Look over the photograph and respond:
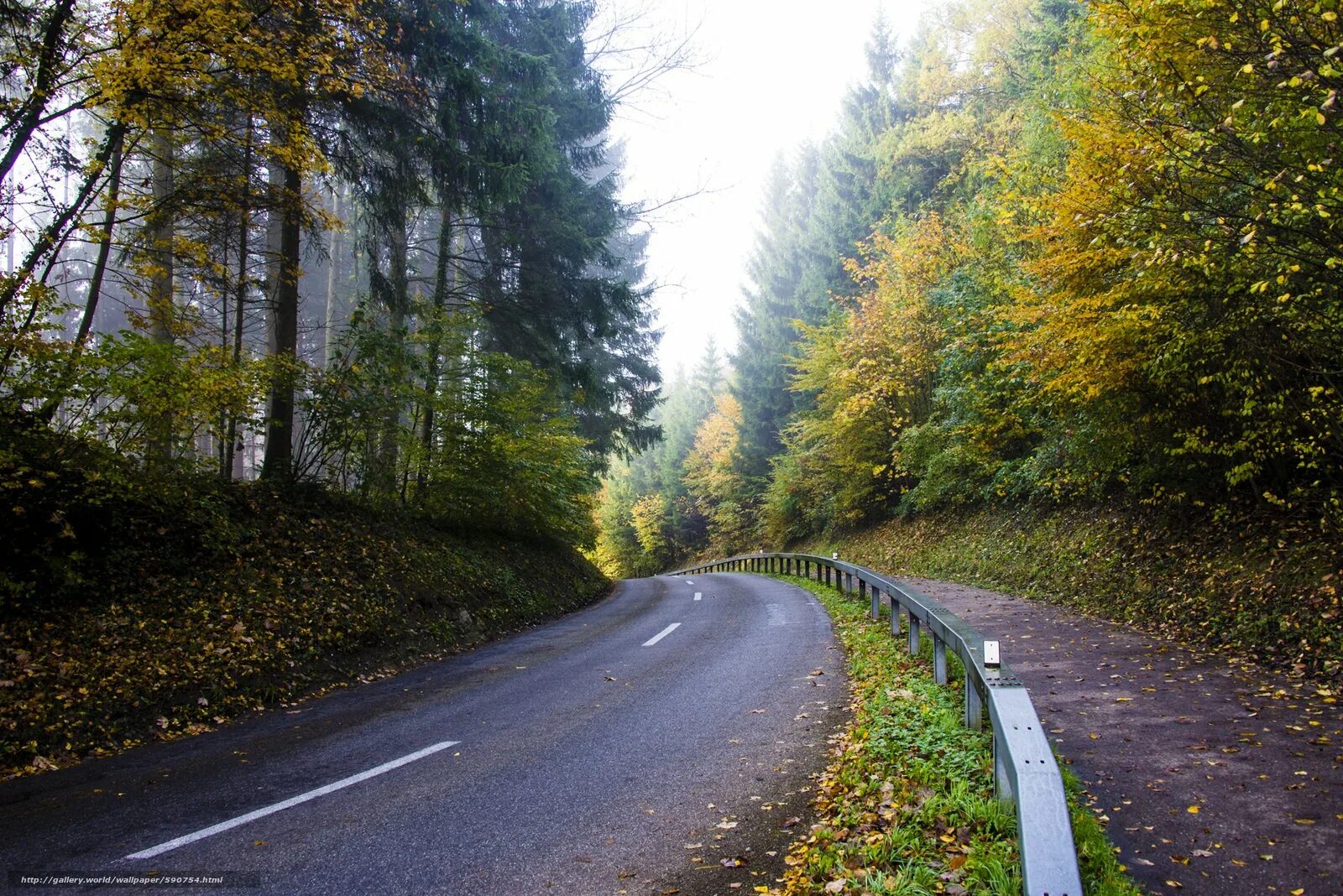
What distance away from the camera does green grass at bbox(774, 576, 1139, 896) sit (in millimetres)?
3217

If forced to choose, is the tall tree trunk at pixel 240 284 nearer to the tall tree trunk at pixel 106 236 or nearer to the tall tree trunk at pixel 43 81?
the tall tree trunk at pixel 106 236

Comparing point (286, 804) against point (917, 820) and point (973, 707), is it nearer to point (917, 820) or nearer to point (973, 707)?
point (917, 820)

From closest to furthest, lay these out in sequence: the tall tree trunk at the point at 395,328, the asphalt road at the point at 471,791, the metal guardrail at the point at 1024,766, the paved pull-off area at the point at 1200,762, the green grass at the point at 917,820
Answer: the metal guardrail at the point at 1024,766 → the green grass at the point at 917,820 → the paved pull-off area at the point at 1200,762 → the asphalt road at the point at 471,791 → the tall tree trunk at the point at 395,328

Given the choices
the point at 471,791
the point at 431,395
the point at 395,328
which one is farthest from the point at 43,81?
the point at 471,791

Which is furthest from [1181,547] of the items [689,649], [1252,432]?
[689,649]

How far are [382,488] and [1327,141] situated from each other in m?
13.2

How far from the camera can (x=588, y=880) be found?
3.47 m

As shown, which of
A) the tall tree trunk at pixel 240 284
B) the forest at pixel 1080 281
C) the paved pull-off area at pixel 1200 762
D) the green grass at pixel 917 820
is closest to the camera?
the green grass at pixel 917 820

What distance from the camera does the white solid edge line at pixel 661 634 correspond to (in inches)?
403

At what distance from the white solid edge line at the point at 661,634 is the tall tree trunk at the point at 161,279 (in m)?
6.53

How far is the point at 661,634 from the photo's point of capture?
11.0 metres

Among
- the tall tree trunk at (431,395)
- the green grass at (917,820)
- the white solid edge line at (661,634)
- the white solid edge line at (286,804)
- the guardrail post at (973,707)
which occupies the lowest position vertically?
the white solid edge line at (661,634)

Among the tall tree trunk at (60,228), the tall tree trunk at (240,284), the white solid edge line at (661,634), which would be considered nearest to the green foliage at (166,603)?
the tall tree trunk at (240,284)

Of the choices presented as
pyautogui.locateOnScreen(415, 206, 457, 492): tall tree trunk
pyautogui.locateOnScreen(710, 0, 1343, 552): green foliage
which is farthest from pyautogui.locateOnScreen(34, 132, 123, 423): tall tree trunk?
pyautogui.locateOnScreen(710, 0, 1343, 552): green foliage
